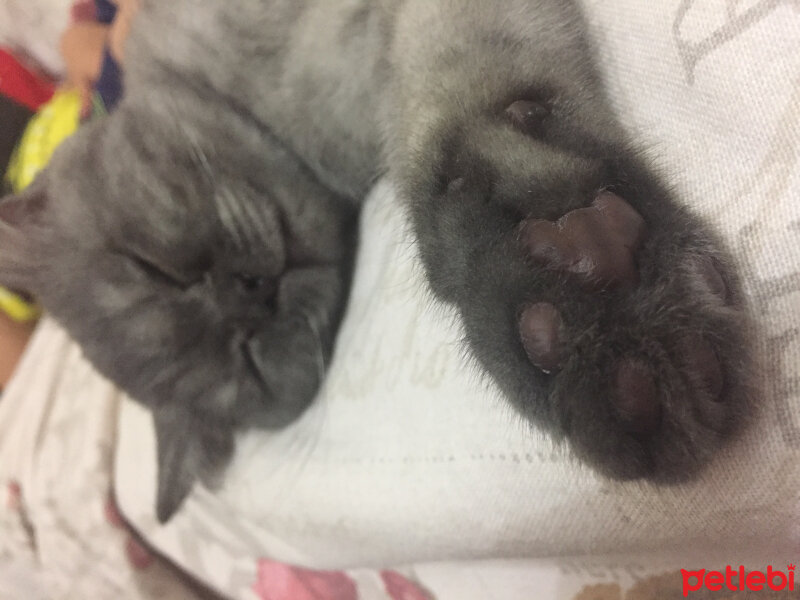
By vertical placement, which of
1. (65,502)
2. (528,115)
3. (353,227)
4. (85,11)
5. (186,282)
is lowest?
(65,502)

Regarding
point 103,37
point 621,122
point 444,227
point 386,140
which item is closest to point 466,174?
point 444,227

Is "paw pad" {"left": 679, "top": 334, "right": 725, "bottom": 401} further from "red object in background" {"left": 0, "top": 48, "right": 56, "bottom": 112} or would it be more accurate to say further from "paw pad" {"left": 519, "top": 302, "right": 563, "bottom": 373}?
"red object in background" {"left": 0, "top": 48, "right": 56, "bottom": 112}

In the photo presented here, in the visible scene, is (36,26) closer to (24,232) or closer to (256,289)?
(24,232)

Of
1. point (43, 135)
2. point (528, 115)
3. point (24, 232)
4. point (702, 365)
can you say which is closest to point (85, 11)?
point (43, 135)

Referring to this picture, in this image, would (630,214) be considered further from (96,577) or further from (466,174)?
(96,577)

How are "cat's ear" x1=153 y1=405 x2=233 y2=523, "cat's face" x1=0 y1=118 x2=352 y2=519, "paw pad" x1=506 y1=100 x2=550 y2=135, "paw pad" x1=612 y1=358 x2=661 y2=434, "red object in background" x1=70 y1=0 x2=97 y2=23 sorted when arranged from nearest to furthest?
1. "paw pad" x1=612 y1=358 x2=661 y2=434
2. "paw pad" x1=506 y1=100 x2=550 y2=135
3. "cat's face" x1=0 y1=118 x2=352 y2=519
4. "cat's ear" x1=153 y1=405 x2=233 y2=523
5. "red object in background" x1=70 y1=0 x2=97 y2=23

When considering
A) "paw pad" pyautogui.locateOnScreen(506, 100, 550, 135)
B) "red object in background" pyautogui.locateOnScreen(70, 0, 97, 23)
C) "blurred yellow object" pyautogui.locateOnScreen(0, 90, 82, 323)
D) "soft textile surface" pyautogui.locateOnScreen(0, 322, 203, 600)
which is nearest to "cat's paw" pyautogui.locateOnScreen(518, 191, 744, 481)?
"paw pad" pyautogui.locateOnScreen(506, 100, 550, 135)
